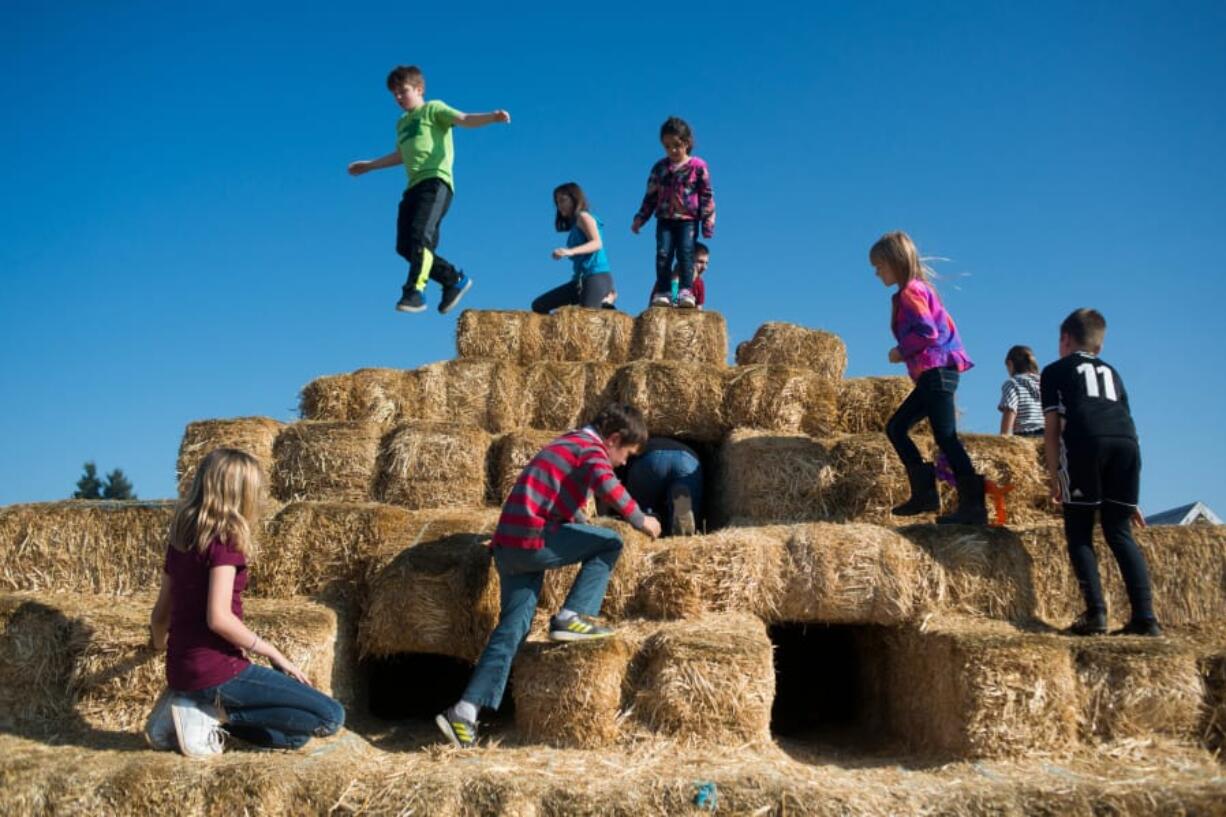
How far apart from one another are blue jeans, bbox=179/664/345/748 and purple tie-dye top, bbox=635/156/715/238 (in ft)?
20.3

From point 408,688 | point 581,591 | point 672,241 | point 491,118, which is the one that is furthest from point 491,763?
point 672,241

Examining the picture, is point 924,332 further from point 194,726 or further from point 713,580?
point 194,726

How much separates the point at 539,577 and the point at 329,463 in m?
2.83

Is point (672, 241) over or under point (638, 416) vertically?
over

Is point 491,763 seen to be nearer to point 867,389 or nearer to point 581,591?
point 581,591

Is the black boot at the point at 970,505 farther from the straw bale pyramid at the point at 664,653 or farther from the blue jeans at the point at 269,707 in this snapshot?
the blue jeans at the point at 269,707

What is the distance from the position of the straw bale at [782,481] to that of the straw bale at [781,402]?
593 millimetres

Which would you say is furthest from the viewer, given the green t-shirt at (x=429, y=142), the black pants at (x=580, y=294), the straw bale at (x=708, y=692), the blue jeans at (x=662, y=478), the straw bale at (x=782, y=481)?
the black pants at (x=580, y=294)

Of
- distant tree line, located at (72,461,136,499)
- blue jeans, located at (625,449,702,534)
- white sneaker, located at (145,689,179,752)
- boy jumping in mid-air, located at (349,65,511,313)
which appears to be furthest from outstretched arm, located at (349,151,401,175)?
distant tree line, located at (72,461,136,499)

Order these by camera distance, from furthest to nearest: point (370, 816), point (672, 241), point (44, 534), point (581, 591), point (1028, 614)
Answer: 1. point (672, 241)
2. point (44, 534)
3. point (1028, 614)
4. point (581, 591)
5. point (370, 816)

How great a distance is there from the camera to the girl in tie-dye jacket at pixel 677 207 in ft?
30.9

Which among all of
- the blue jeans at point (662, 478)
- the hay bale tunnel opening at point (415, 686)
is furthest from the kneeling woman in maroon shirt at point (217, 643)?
the blue jeans at point (662, 478)

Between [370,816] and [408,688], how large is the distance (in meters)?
2.72

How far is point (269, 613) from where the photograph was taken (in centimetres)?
537
